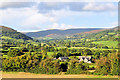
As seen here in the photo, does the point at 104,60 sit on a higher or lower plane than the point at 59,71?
higher

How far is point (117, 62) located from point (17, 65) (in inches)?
934

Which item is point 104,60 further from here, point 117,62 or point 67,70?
point 67,70

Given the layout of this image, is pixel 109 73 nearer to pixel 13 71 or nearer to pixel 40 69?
pixel 40 69

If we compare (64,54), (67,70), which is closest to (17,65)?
(67,70)

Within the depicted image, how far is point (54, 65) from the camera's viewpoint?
131 ft

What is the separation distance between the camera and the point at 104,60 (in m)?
40.7

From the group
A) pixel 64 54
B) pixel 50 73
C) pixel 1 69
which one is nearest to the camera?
pixel 50 73

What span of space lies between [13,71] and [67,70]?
13359 millimetres

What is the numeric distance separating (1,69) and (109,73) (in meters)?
24.9

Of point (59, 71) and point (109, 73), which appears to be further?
point (59, 71)

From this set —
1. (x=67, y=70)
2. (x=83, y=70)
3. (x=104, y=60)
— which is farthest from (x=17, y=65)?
(x=104, y=60)

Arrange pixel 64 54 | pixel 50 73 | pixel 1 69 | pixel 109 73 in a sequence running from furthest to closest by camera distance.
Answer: pixel 64 54 < pixel 1 69 < pixel 50 73 < pixel 109 73

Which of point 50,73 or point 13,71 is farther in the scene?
point 13,71

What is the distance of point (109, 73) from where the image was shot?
36.7 m
